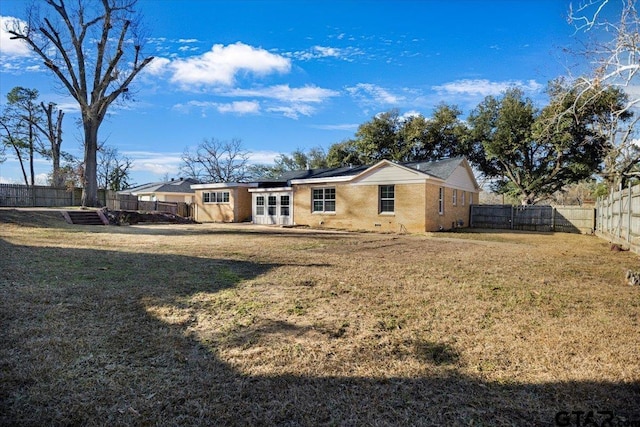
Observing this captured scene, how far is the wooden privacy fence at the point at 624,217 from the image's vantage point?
382 inches

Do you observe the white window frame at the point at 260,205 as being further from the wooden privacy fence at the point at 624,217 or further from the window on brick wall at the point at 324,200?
the wooden privacy fence at the point at 624,217

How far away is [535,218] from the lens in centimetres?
2031

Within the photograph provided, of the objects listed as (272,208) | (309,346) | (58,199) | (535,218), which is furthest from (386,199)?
(58,199)

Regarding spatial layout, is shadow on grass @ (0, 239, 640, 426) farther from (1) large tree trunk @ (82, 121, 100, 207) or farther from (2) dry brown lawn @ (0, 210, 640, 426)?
(1) large tree trunk @ (82, 121, 100, 207)

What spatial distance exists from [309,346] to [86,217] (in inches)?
789

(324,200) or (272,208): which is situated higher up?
(324,200)

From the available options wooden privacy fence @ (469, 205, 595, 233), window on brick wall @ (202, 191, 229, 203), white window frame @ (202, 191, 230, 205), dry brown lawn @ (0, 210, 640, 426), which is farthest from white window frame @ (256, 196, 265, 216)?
dry brown lawn @ (0, 210, 640, 426)

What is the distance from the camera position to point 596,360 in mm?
3154

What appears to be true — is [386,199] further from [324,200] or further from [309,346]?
[309,346]

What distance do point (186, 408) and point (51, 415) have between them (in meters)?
0.83

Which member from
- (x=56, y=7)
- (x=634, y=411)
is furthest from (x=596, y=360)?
(x=56, y=7)

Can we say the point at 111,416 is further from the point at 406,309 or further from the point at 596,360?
the point at 596,360

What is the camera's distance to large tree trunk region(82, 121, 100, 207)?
22.2 m

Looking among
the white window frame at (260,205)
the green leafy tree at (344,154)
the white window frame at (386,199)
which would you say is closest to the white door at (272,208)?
the white window frame at (260,205)
